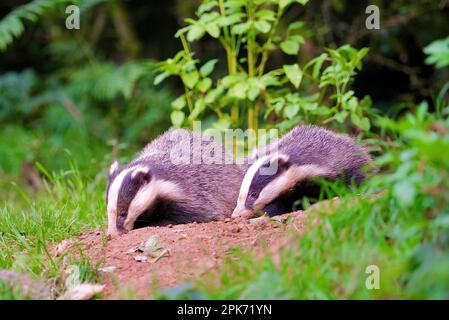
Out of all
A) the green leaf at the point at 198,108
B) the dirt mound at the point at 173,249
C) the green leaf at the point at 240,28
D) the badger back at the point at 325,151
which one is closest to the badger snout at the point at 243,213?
the dirt mound at the point at 173,249

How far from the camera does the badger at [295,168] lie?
544cm

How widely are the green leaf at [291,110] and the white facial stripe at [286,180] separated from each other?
2.77 feet

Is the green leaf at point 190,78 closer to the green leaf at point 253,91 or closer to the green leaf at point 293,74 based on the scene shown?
the green leaf at point 253,91

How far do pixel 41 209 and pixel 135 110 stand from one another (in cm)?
451

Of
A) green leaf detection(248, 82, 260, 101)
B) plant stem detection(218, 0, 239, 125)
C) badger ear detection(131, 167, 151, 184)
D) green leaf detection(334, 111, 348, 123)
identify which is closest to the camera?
badger ear detection(131, 167, 151, 184)

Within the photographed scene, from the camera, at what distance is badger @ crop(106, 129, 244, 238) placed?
5.49 meters

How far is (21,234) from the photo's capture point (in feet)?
17.6

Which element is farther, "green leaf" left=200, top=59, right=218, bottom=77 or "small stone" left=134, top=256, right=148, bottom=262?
"green leaf" left=200, top=59, right=218, bottom=77

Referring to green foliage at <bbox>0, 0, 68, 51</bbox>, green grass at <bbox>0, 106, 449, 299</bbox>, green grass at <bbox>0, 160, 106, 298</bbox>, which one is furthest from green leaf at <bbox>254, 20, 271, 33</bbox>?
green foliage at <bbox>0, 0, 68, 51</bbox>

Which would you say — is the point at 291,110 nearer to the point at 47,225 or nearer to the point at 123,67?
the point at 47,225

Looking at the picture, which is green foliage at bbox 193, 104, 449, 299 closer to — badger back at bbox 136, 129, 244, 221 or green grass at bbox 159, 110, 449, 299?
green grass at bbox 159, 110, 449, 299

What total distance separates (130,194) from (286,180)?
1146 mm

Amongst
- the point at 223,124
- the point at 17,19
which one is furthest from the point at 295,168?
the point at 17,19

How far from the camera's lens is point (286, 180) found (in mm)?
5488
